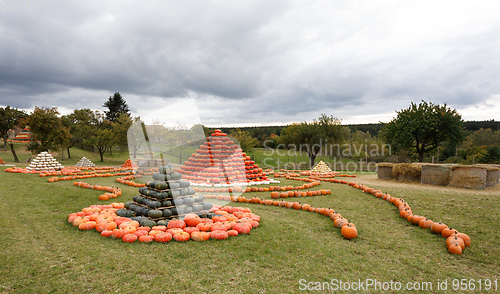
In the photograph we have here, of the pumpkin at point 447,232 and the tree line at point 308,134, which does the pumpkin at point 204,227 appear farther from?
the tree line at point 308,134

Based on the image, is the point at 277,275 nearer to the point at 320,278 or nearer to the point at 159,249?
the point at 320,278

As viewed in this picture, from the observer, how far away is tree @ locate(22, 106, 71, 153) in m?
22.9

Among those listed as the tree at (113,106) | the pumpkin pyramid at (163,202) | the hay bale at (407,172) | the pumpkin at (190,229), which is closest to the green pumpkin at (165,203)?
the pumpkin pyramid at (163,202)

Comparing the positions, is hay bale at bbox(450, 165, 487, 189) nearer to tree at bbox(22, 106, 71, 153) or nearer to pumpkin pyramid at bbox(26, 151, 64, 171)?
pumpkin pyramid at bbox(26, 151, 64, 171)

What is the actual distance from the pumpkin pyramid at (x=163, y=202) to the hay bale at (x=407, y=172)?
1363 centimetres

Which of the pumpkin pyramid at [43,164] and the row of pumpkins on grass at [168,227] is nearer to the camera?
the row of pumpkins on grass at [168,227]

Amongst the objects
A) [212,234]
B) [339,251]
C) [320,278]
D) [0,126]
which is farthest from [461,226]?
[0,126]

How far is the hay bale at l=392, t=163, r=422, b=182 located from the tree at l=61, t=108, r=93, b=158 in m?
40.0

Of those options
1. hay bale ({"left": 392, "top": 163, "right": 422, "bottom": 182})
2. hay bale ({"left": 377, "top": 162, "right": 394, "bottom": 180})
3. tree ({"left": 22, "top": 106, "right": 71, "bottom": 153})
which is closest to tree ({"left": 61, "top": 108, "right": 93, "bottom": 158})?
tree ({"left": 22, "top": 106, "right": 71, "bottom": 153})

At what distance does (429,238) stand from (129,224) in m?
7.35

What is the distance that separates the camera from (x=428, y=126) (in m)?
23.5

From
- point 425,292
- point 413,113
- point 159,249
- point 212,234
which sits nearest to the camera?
point 425,292

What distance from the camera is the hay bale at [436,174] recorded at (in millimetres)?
13039

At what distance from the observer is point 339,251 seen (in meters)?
4.95
